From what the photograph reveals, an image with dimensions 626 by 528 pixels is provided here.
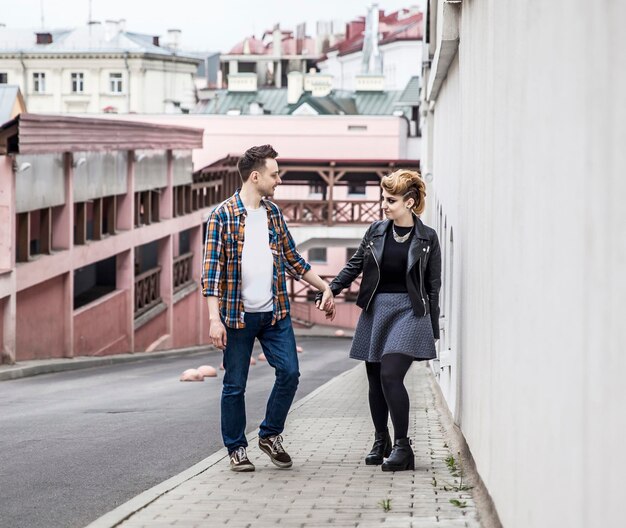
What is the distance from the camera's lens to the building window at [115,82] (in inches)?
4289

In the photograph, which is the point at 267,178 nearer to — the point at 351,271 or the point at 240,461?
the point at 351,271

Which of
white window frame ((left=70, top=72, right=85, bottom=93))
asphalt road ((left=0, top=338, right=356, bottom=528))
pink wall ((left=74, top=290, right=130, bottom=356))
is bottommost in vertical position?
pink wall ((left=74, top=290, right=130, bottom=356))

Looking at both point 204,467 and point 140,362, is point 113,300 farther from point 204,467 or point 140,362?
point 204,467

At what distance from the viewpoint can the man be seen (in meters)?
7.22

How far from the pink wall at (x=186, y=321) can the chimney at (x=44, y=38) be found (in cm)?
7241

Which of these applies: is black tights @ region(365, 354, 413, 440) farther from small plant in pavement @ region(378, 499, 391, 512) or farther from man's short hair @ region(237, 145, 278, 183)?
man's short hair @ region(237, 145, 278, 183)

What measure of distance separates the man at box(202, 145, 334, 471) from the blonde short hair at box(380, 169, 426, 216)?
1.99ft

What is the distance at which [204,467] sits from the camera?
7590mm

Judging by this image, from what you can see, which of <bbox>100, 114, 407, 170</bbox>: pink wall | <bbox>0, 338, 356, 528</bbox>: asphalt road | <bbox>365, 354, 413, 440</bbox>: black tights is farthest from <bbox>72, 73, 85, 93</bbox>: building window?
<bbox>365, 354, 413, 440</bbox>: black tights

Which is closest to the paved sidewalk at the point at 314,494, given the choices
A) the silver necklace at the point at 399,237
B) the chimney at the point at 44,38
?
the silver necklace at the point at 399,237

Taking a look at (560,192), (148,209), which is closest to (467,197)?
(560,192)

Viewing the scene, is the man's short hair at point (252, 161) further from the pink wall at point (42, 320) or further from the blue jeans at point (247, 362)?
the pink wall at point (42, 320)

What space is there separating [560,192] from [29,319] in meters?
20.4

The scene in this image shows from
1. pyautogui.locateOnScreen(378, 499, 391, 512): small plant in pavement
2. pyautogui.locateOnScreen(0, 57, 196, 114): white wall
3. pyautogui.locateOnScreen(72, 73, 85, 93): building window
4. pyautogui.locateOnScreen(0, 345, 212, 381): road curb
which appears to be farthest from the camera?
pyautogui.locateOnScreen(72, 73, 85, 93): building window
